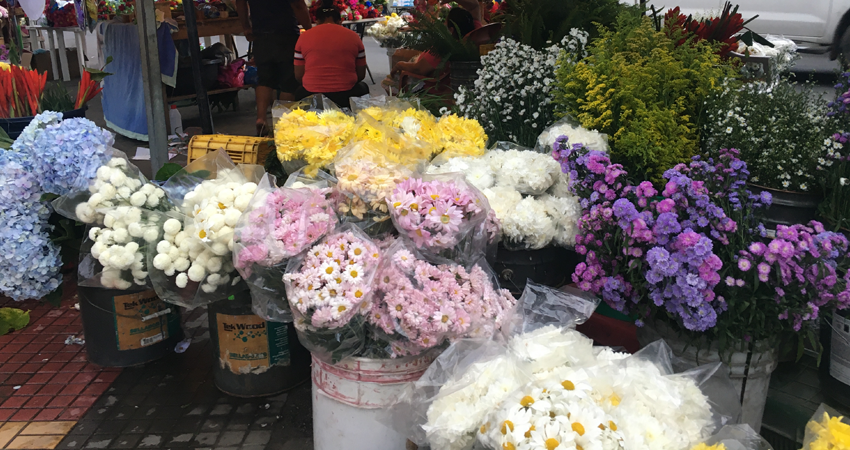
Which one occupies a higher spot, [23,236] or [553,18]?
[553,18]

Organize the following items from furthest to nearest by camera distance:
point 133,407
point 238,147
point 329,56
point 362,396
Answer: point 329,56, point 238,147, point 133,407, point 362,396

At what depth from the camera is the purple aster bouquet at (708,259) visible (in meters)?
1.77

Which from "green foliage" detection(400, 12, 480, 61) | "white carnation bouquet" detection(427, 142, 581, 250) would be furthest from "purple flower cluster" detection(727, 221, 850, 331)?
"green foliage" detection(400, 12, 480, 61)

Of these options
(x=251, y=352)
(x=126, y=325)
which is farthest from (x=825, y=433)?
(x=126, y=325)

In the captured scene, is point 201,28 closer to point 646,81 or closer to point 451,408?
point 646,81

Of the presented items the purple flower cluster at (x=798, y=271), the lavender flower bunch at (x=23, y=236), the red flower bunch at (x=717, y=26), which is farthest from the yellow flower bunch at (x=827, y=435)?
the lavender flower bunch at (x=23, y=236)

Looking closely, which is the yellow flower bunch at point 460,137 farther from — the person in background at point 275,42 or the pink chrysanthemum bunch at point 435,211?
the person in background at point 275,42

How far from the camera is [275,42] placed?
6398mm

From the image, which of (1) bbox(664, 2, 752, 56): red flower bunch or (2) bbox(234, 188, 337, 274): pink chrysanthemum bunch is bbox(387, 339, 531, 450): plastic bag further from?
(1) bbox(664, 2, 752, 56): red flower bunch

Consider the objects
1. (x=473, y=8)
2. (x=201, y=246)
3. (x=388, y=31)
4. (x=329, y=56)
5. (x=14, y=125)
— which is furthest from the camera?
(x=388, y=31)

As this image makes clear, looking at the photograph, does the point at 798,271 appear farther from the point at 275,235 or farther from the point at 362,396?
the point at 275,235

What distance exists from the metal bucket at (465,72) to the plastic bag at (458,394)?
211 cm

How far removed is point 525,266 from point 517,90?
102 centimetres

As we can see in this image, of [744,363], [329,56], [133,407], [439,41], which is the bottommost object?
[133,407]
